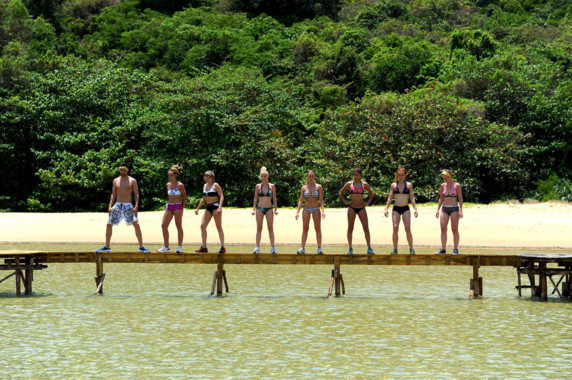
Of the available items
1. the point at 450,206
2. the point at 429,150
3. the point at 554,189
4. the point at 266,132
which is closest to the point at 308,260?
the point at 450,206

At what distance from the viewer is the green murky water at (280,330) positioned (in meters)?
9.13

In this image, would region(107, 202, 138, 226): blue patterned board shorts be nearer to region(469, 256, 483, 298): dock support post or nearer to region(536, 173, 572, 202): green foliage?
region(469, 256, 483, 298): dock support post

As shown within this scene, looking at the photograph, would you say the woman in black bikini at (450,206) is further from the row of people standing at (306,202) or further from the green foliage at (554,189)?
the green foliage at (554,189)

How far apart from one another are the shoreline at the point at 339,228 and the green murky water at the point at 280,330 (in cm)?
684

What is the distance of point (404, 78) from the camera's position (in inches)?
2019

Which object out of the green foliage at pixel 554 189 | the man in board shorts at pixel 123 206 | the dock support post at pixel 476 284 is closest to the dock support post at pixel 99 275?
the man in board shorts at pixel 123 206

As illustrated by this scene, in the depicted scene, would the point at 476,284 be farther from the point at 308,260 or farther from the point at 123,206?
the point at 123,206

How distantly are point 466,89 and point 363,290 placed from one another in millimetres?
26042

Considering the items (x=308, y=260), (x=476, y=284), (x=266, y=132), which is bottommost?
(x=476, y=284)

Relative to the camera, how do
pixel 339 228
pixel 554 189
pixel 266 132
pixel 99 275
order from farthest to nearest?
pixel 266 132, pixel 554 189, pixel 339 228, pixel 99 275

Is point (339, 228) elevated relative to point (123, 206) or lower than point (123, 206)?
lower

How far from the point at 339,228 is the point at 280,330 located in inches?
625

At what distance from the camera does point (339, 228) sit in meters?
27.2

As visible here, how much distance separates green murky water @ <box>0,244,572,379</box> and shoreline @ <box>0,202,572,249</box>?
684cm
